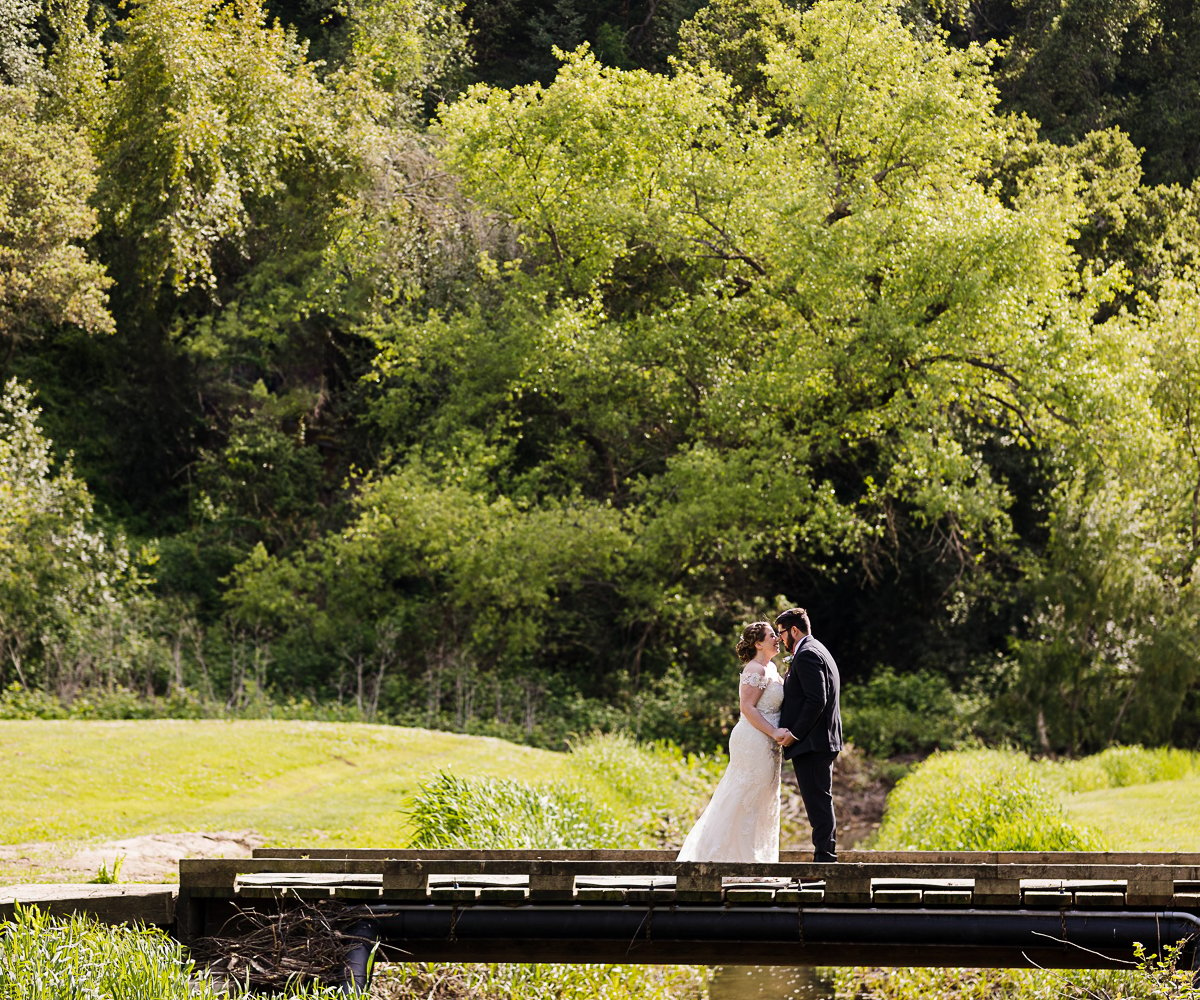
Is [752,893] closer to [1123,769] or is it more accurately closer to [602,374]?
[1123,769]

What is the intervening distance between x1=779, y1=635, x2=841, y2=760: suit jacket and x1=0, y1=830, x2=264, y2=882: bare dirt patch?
4.94 m

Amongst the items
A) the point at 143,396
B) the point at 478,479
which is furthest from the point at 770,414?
the point at 143,396

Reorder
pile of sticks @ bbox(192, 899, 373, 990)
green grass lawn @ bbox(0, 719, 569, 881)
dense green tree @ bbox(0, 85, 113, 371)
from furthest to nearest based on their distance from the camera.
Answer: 1. dense green tree @ bbox(0, 85, 113, 371)
2. green grass lawn @ bbox(0, 719, 569, 881)
3. pile of sticks @ bbox(192, 899, 373, 990)

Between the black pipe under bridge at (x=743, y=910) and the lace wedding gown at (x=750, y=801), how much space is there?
82cm

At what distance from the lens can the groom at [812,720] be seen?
9250 millimetres

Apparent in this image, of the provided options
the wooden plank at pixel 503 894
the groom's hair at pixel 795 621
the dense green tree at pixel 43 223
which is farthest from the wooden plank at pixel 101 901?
the dense green tree at pixel 43 223

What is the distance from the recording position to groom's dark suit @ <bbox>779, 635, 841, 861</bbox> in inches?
365

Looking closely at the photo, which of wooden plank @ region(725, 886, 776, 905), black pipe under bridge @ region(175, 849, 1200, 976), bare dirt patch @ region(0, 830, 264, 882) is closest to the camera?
black pipe under bridge @ region(175, 849, 1200, 976)

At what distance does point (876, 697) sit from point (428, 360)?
11340 mm

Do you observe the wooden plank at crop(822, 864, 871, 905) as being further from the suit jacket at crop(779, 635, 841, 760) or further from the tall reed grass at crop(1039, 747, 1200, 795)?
the tall reed grass at crop(1039, 747, 1200, 795)

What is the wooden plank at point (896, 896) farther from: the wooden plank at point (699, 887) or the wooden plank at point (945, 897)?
the wooden plank at point (699, 887)

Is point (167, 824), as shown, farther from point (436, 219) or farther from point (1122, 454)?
point (436, 219)

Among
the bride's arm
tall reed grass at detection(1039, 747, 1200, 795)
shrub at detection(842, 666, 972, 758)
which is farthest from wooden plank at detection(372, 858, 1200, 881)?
shrub at detection(842, 666, 972, 758)

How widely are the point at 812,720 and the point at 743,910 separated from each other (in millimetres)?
1388
